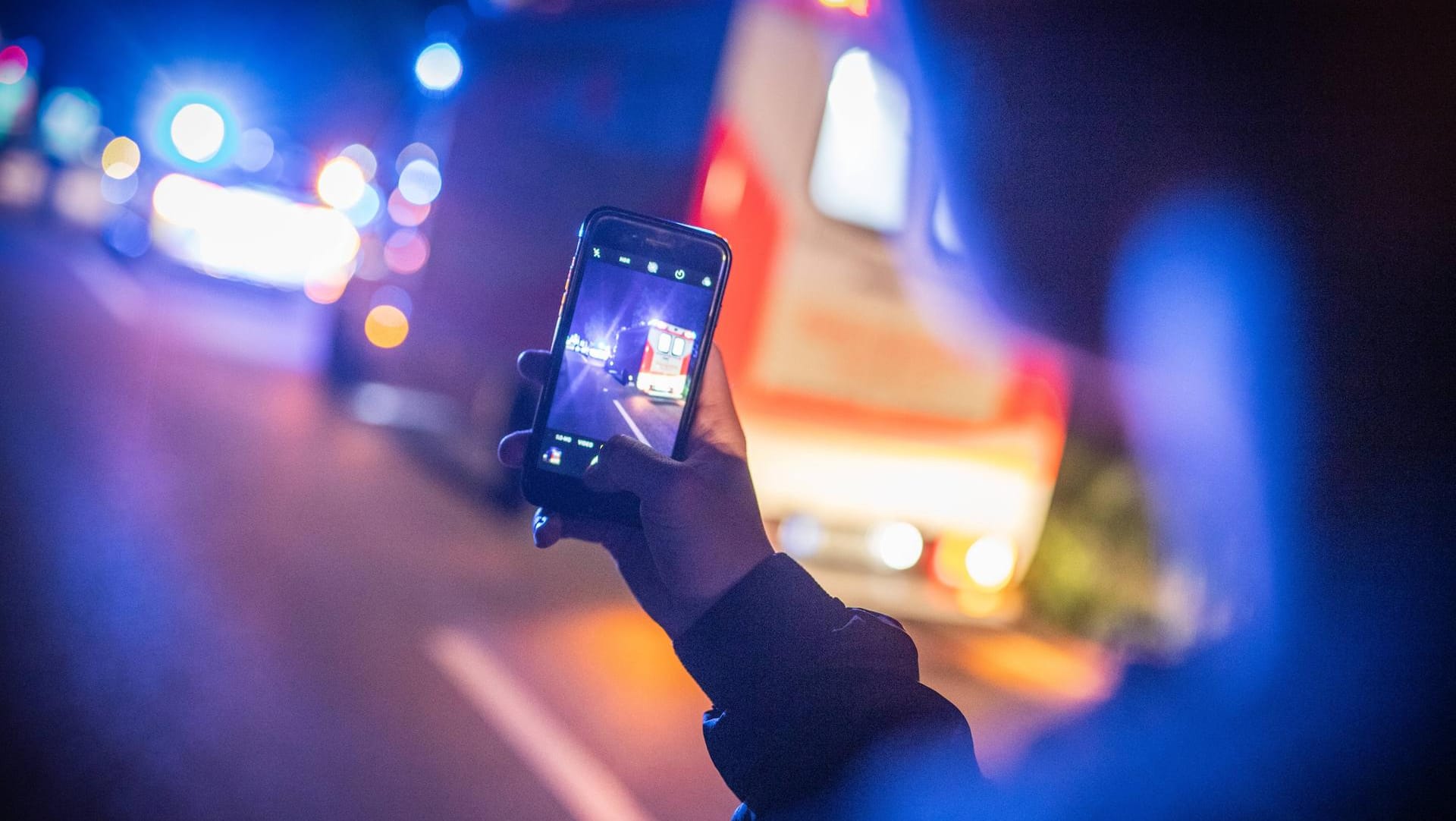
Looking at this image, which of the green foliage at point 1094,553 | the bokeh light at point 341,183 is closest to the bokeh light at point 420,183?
the bokeh light at point 341,183

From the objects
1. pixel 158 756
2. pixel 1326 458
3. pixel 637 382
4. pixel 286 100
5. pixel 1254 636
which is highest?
pixel 286 100

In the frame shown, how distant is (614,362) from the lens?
195 cm

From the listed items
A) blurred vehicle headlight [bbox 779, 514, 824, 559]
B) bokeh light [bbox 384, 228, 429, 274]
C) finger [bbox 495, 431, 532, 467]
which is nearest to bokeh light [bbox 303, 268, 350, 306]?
bokeh light [bbox 384, 228, 429, 274]

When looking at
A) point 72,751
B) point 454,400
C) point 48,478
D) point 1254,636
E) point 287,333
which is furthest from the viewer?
point 287,333

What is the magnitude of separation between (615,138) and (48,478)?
3313 mm

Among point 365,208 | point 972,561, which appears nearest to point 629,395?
point 972,561

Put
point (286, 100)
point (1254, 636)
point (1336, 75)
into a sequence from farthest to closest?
point (286, 100) < point (1336, 75) < point (1254, 636)

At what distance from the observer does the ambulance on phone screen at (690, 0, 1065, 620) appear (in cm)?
399

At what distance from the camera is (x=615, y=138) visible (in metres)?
5.32

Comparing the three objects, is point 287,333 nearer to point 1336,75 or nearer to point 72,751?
point 72,751

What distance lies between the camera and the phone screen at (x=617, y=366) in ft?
6.33

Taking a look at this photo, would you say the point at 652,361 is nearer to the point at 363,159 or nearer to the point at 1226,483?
the point at 1226,483

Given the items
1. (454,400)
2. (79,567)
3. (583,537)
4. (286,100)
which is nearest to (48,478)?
(79,567)

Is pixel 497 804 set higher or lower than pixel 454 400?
lower
